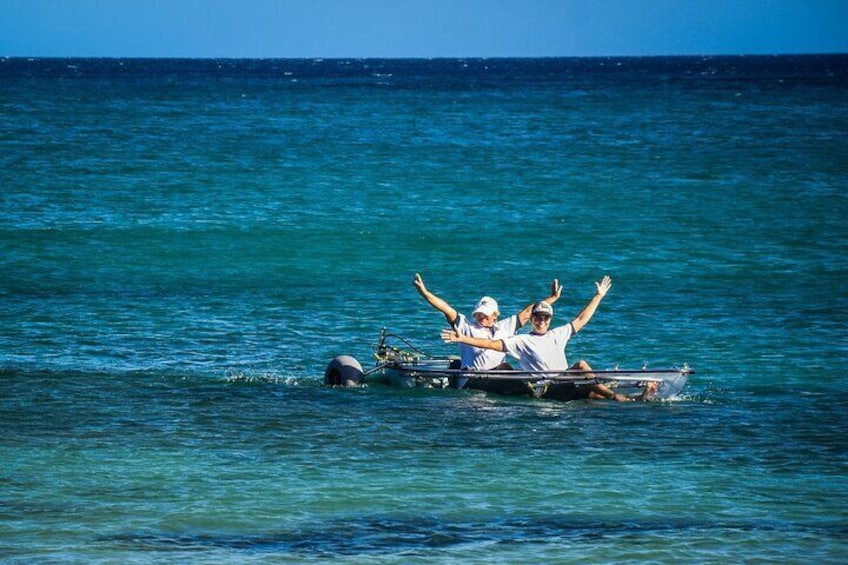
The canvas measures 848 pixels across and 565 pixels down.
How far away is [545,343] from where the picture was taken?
55.7ft

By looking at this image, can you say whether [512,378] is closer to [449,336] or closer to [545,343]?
[545,343]

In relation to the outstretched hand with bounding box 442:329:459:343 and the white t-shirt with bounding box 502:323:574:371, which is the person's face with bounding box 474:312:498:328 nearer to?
the white t-shirt with bounding box 502:323:574:371

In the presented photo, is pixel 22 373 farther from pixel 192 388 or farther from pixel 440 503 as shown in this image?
pixel 440 503

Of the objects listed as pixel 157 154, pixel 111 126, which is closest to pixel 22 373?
pixel 157 154

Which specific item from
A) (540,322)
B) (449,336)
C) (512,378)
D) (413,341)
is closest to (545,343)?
(540,322)

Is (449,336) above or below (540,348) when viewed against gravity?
above

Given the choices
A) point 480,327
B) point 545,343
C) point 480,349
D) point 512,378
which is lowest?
point 512,378

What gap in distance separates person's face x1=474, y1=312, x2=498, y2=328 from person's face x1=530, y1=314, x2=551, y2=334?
23.0 inches

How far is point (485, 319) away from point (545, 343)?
2.67 feet

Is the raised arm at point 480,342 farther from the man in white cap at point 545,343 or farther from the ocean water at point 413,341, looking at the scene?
the ocean water at point 413,341

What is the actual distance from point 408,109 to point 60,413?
73.3 m

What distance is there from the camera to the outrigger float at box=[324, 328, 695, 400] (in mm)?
16969

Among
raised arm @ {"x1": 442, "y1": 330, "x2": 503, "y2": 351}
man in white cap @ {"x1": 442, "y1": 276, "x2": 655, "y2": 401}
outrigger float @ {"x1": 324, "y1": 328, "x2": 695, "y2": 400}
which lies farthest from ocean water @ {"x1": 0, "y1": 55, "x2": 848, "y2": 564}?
raised arm @ {"x1": 442, "y1": 330, "x2": 503, "y2": 351}

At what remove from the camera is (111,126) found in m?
69.8
